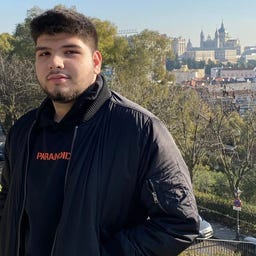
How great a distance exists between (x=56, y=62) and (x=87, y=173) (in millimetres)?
444

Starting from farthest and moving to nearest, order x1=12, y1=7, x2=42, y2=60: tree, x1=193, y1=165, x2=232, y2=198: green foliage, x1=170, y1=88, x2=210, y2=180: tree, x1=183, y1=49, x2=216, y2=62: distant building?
x1=183, y1=49, x2=216, y2=62: distant building, x1=12, y1=7, x2=42, y2=60: tree, x1=193, y1=165, x2=232, y2=198: green foliage, x1=170, y1=88, x2=210, y2=180: tree

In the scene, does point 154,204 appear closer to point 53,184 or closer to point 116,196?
point 116,196

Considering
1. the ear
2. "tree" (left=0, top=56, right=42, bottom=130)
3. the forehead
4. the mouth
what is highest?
the forehead

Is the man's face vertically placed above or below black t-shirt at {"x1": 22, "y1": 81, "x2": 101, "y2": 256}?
above

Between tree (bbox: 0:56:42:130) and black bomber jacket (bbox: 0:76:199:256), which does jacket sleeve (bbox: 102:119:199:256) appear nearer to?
black bomber jacket (bbox: 0:76:199:256)

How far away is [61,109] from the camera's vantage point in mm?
1832

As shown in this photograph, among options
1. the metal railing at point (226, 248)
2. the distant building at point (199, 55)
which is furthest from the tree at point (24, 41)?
the distant building at point (199, 55)

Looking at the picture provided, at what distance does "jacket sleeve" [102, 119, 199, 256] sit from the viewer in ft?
5.15

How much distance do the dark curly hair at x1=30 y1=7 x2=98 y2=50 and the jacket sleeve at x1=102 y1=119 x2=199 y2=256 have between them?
17.2 inches

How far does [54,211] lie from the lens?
1.69m

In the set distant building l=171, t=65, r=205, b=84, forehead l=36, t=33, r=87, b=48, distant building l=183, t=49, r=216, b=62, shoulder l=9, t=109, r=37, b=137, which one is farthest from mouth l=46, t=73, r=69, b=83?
distant building l=183, t=49, r=216, b=62

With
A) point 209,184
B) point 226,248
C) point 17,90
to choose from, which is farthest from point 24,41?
point 226,248

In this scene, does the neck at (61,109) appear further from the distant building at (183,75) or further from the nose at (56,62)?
the distant building at (183,75)

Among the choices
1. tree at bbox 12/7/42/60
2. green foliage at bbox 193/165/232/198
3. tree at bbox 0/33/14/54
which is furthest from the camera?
tree at bbox 0/33/14/54
